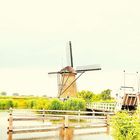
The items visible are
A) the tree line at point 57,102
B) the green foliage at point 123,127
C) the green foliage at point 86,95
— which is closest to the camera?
the green foliage at point 123,127

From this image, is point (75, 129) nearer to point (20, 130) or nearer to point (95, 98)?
point (20, 130)

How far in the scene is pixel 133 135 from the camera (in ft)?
51.1

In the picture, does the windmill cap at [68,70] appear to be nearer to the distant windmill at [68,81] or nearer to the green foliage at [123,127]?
the distant windmill at [68,81]

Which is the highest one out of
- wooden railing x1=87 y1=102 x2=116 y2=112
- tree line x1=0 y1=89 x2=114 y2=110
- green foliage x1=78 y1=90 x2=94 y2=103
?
green foliage x1=78 y1=90 x2=94 y2=103

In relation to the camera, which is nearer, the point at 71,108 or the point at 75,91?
the point at 71,108

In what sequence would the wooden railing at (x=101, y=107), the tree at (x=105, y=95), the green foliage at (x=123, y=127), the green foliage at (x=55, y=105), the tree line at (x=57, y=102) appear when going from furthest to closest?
the tree at (x=105, y=95), the tree line at (x=57, y=102), the green foliage at (x=55, y=105), the wooden railing at (x=101, y=107), the green foliage at (x=123, y=127)

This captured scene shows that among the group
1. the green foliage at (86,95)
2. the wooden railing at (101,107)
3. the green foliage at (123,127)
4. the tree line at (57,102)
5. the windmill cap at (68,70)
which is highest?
the windmill cap at (68,70)

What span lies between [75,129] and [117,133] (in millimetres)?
11231

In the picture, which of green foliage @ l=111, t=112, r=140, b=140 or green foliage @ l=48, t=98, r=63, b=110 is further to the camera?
green foliage @ l=48, t=98, r=63, b=110

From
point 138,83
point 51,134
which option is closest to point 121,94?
point 138,83

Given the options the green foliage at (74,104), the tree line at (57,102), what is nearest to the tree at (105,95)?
the tree line at (57,102)

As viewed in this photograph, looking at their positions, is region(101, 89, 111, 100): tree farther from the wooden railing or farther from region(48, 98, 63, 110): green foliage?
region(48, 98, 63, 110): green foliage

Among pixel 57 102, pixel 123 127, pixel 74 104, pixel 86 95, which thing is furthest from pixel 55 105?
pixel 123 127

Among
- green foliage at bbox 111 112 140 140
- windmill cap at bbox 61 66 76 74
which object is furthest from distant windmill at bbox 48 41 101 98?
green foliage at bbox 111 112 140 140
